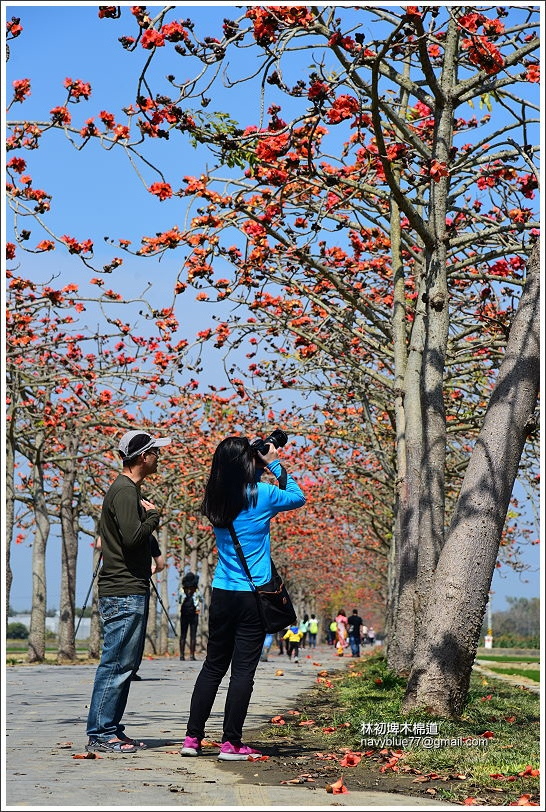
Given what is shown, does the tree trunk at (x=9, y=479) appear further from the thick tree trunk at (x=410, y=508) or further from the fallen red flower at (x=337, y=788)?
the fallen red flower at (x=337, y=788)

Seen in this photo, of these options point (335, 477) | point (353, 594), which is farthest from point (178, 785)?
point (353, 594)

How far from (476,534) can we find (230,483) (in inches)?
82.1

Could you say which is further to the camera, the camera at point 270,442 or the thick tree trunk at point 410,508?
the thick tree trunk at point 410,508

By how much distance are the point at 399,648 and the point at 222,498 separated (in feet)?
22.2

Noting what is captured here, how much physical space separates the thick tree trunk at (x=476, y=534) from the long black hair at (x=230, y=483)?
76.1 inches

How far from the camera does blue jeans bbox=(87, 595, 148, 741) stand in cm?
636

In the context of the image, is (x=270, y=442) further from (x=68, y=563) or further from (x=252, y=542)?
(x=68, y=563)

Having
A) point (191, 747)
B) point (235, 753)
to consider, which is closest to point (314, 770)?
point (235, 753)

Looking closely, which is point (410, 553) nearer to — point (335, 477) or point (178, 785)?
point (178, 785)

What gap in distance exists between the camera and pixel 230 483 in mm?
6316

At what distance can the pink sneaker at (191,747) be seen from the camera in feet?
20.0

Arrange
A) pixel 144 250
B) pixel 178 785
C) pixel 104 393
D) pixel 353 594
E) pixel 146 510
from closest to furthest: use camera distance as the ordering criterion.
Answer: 1. pixel 178 785
2. pixel 146 510
3. pixel 144 250
4. pixel 104 393
5. pixel 353 594

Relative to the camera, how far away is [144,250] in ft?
39.4

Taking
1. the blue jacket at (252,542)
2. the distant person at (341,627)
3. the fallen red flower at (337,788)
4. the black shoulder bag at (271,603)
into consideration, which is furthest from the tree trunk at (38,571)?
the fallen red flower at (337,788)
